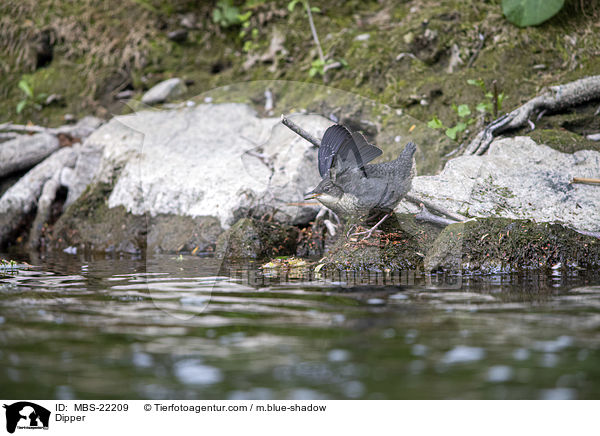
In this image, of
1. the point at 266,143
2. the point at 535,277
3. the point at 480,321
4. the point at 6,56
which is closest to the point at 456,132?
the point at 266,143

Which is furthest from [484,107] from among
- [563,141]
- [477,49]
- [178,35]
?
[178,35]

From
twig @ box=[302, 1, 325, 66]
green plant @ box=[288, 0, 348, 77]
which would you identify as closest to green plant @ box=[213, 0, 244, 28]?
twig @ box=[302, 1, 325, 66]

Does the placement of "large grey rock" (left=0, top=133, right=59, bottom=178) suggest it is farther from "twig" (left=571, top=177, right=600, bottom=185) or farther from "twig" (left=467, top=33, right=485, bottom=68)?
"twig" (left=571, top=177, right=600, bottom=185)

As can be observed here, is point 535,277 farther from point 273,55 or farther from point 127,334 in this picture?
point 273,55

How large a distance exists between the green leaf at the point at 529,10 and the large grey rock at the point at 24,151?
7625 mm

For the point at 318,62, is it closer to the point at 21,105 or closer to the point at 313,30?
the point at 313,30

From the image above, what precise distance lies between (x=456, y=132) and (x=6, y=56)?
9.49 m

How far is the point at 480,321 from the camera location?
2.88 m

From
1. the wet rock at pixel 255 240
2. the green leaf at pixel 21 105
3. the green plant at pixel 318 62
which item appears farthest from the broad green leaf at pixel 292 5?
the green leaf at pixel 21 105

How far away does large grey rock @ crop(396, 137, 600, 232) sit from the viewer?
5.28m

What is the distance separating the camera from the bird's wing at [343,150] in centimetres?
389

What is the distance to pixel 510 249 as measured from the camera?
469cm

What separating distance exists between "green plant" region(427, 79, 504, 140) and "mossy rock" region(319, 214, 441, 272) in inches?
96.8

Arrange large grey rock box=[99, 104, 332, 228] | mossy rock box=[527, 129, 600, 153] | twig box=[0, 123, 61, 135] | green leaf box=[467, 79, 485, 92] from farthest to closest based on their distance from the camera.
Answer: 1. twig box=[0, 123, 61, 135]
2. green leaf box=[467, 79, 485, 92]
3. large grey rock box=[99, 104, 332, 228]
4. mossy rock box=[527, 129, 600, 153]
